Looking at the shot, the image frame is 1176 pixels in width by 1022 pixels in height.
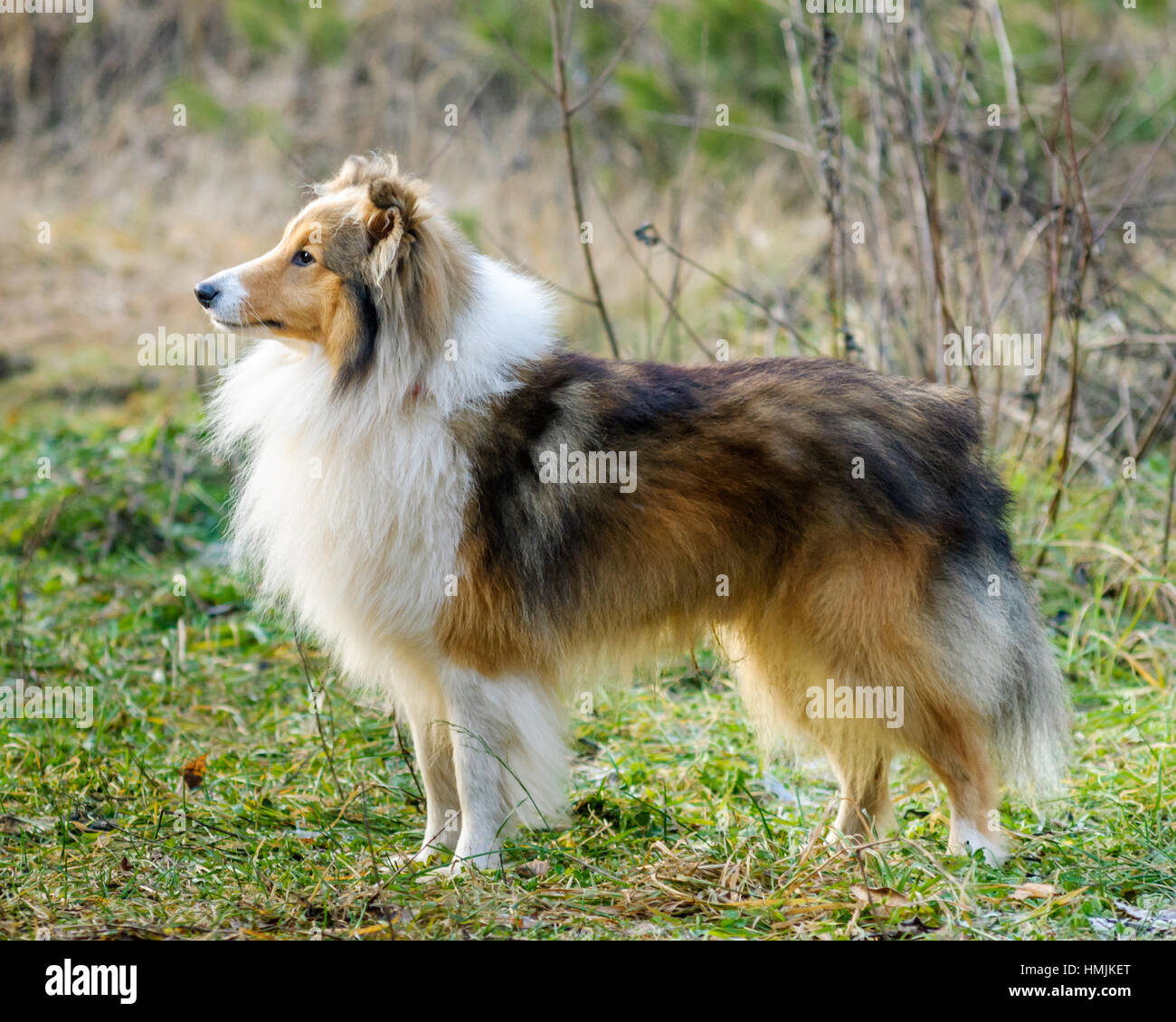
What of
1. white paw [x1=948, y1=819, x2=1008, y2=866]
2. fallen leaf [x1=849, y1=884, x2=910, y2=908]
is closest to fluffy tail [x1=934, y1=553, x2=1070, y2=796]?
white paw [x1=948, y1=819, x2=1008, y2=866]

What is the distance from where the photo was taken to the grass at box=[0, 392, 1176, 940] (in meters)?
3.61

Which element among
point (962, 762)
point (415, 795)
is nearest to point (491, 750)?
point (415, 795)

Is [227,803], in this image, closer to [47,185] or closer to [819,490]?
[819,490]

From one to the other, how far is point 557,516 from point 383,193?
3.83 ft

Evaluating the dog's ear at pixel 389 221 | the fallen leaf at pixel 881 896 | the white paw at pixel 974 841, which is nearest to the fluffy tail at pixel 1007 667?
the white paw at pixel 974 841

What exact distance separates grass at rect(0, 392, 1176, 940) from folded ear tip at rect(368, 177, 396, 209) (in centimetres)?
176

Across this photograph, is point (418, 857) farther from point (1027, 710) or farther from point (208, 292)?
point (1027, 710)

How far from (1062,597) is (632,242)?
5.79 meters

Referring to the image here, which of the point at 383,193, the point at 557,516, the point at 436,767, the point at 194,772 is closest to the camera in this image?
the point at 383,193

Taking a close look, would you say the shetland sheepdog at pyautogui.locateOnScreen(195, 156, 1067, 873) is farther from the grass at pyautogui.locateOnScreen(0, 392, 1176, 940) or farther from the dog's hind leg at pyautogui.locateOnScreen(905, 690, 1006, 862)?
the grass at pyautogui.locateOnScreen(0, 392, 1176, 940)

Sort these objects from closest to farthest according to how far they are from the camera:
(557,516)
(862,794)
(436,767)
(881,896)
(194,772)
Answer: (881,896) < (557,516) < (436,767) < (862,794) < (194,772)

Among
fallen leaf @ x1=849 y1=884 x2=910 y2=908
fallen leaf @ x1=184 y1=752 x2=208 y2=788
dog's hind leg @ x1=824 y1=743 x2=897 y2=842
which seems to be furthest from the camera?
fallen leaf @ x1=184 y1=752 x2=208 y2=788

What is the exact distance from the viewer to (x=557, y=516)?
13.2ft

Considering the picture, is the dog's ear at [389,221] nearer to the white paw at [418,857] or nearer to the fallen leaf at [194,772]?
the white paw at [418,857]
